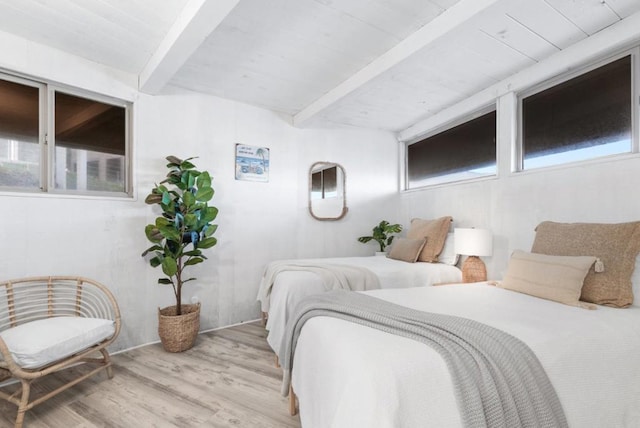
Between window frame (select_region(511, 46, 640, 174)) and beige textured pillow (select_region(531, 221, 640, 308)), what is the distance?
592mm

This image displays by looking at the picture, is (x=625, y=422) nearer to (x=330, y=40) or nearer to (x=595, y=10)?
(x=595, y=10)

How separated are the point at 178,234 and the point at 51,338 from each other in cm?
105

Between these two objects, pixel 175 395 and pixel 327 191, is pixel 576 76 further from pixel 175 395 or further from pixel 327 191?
pixel 175 395

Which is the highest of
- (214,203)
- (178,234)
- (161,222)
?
(214,203)

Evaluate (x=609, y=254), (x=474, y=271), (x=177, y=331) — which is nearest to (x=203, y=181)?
(x=177, y=331)

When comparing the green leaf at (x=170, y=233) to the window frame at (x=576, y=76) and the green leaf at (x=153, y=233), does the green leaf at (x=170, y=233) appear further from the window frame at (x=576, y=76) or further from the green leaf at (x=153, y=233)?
the window frame at (x=576, y=76)

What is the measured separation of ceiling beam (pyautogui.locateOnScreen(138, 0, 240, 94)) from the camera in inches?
66.6

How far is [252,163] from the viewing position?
134 inches

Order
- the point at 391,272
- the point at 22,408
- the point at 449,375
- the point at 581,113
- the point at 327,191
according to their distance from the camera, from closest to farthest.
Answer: the point at 449,375 < the point at 22,408 < the point at 581,113 < the point at 391,272 < the point at 327,191

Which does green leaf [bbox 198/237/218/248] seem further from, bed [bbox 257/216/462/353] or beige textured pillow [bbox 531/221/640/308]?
beige textured pillow [bbox 531/221/640/308]

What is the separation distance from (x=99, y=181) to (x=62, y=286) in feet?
2.98

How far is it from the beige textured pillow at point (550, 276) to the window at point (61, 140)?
330cm

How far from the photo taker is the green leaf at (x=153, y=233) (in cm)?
253

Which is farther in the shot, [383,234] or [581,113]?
[383,234]
